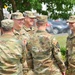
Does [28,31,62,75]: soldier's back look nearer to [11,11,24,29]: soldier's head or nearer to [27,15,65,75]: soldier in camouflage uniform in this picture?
[27,15,65,75]: soldier in camouflage uniform

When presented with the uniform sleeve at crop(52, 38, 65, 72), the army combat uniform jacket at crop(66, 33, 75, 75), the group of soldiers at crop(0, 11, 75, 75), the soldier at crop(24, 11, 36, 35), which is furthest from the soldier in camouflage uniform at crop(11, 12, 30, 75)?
the army combat uniform jacket at crop(66, 33, 75, 75)

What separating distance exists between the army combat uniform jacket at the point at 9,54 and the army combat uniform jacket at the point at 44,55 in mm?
1393

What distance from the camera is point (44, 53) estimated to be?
9102mm

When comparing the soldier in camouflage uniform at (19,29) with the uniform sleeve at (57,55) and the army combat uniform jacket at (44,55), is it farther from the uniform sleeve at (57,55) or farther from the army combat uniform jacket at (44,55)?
the uniform sleeve at (57,55)

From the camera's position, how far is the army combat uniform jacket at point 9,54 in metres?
7.54

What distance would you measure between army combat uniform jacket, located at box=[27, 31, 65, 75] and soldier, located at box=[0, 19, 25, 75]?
136 centimetres

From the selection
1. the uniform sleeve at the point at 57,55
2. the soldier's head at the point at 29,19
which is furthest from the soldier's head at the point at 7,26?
the soldier's head at the point at 29,19

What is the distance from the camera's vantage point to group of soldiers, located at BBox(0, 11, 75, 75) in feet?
24.9

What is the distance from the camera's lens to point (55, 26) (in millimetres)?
39719

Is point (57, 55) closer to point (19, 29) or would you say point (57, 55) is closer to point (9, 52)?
point (19, 29)

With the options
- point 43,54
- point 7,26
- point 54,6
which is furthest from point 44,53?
point 54,6

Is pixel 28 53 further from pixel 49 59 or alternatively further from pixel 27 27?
pixel 27 27

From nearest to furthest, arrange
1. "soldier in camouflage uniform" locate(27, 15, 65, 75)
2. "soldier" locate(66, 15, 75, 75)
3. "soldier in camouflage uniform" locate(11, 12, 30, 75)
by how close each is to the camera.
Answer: "soldier in camouflage uniform" locate(27, 15, 65, 75) → "soldier in camouflage uniform" locate(11, 12, 30, 75) → "soldier" locate(66, 15, 75, 75)

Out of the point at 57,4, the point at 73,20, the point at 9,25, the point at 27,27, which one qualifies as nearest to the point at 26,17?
the point at 27,27
